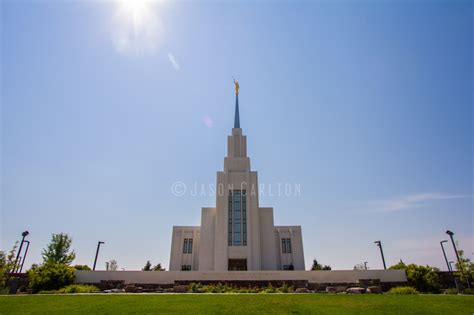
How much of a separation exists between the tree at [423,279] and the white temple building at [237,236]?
39.2 ft

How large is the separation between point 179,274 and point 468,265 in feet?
69.1

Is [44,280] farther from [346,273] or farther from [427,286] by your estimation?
[427,286]

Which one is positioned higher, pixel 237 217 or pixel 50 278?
pixel 237 217

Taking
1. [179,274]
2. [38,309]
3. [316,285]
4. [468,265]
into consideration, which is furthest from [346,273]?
[38,309]

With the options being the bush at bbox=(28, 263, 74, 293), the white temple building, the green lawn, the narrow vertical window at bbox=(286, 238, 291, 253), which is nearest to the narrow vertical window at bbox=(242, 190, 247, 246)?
the white temple building

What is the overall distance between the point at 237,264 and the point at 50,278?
54.5ft

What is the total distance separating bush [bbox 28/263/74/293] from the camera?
1619 cm

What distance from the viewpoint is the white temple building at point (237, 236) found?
89.5 feet

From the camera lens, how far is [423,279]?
1838cm

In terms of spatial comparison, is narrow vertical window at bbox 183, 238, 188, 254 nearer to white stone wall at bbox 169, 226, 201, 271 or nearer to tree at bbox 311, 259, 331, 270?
white stone wall at bbox 169, 226, 201, 271

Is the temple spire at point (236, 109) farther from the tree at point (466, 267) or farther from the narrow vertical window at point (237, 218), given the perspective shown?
the tree at point (466, 267)

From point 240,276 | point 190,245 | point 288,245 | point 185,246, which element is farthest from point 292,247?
point 185,246

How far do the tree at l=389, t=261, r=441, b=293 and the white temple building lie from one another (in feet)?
39.2

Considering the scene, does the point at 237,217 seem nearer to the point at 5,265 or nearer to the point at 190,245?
the point at 190,245
